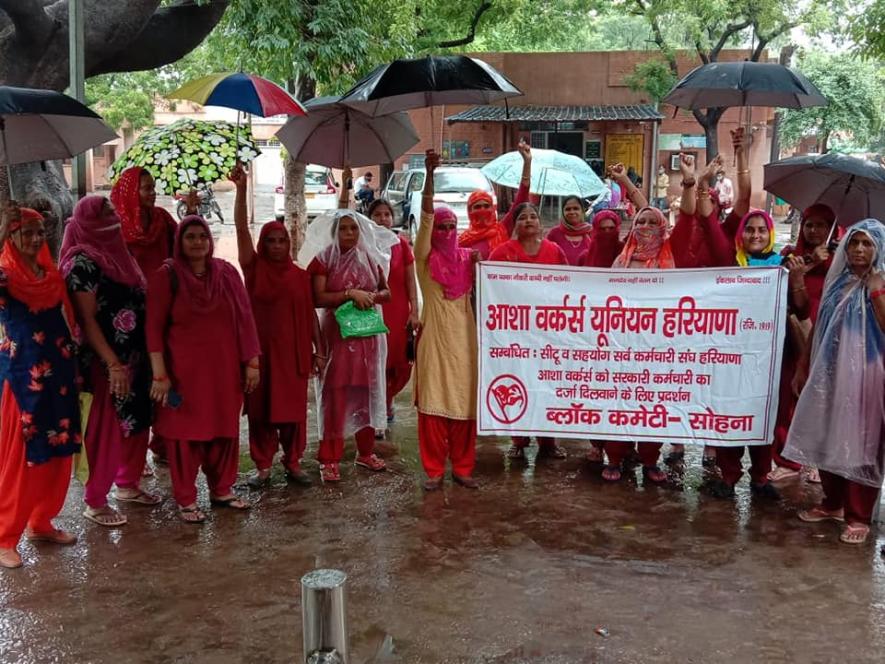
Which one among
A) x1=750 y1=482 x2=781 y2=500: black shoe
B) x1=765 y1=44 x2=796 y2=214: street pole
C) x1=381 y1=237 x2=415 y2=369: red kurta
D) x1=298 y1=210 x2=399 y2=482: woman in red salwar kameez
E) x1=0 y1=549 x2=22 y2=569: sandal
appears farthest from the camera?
x1=765 y1=44 x2=796 y2=214: street pole

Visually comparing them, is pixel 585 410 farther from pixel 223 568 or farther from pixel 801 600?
pixel 223 568

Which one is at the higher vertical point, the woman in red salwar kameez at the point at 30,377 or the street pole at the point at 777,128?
the street pole at the point at 777,128

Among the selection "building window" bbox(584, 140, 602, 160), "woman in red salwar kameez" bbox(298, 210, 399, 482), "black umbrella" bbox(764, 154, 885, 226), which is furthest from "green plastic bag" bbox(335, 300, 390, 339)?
"building window" bbox(584, 140, 602, 160)

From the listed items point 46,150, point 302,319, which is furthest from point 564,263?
point 46,150

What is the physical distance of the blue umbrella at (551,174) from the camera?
808cm

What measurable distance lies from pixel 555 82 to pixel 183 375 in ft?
68.7

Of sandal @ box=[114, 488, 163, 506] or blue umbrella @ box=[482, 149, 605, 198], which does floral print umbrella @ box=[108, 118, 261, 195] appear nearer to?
sandal @ box=[114, 488, 163, 506]

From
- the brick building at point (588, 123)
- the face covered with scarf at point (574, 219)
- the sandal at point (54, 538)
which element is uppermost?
the brick building at point (588, 123)

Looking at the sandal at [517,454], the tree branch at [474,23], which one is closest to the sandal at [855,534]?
the sandal at [517,454]

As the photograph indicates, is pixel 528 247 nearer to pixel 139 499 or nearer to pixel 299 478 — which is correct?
pixel 299 478

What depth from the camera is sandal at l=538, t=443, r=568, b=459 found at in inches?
213

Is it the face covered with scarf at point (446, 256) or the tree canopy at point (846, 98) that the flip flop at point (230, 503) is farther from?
the tree canopy at point (846, 98)

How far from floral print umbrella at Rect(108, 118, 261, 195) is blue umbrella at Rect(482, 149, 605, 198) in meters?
3.98

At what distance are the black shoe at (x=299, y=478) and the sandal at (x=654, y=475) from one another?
194cm
